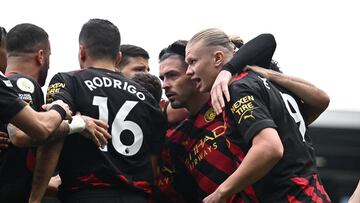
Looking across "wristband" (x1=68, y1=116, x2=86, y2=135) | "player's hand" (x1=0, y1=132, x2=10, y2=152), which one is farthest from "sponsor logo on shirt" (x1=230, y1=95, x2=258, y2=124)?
"player's hand" (x1=0, y1=132, x2=10, y2=152)

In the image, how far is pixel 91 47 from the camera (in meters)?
6.81

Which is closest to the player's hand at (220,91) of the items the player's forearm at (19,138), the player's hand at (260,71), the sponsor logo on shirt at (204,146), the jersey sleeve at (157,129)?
the player's hand at (260,71)

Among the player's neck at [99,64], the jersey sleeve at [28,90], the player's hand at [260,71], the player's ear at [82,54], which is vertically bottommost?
the jersey sleeve at [28,90]

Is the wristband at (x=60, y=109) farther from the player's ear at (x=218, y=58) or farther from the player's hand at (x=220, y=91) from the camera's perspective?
the player's ear at (x=218, y=58)

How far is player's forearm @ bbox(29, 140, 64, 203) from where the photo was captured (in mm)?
6293

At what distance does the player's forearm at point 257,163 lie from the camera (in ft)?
19.1

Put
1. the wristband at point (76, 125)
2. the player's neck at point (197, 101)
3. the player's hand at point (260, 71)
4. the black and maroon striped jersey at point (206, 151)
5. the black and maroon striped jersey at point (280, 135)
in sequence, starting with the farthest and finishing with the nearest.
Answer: the player's neck at point (197, 101)
the black and maroon striped jersey at point (206, 151)
the player's hand at point (260, 71)
the wristband at point (76, 125)
the black and maroon striped jersey at point (280, 135)

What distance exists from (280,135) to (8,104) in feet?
5.46

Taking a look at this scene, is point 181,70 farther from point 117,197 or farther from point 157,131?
point 117,197

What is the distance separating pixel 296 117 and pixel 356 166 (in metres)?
8.79

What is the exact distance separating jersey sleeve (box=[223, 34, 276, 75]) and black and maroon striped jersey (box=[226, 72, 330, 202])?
0.11 metres

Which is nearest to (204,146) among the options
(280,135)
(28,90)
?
(280,135)

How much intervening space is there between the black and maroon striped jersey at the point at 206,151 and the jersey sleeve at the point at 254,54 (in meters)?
0.43

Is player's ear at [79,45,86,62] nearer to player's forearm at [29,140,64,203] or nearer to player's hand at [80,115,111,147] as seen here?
player's hand at [80,115,111,147]
